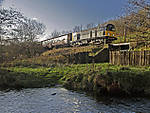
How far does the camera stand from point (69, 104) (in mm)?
7605

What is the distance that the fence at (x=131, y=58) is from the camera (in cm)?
1423

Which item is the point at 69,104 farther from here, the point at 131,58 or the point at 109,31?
the point at 109,31

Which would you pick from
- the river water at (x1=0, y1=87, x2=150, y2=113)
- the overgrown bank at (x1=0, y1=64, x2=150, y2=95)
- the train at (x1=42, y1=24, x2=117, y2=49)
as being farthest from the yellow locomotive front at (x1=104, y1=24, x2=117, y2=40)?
the river water at (x1=0, y1=87, x2=150, y2=113)

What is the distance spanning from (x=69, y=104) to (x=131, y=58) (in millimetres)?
10246

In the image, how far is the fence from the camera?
1423cm

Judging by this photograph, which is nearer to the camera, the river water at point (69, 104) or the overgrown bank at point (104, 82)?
the river water at point (69, 104)

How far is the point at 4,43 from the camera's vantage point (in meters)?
16.7

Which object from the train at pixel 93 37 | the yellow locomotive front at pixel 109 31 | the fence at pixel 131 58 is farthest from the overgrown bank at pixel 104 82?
the yellow locomotive front at pixel 109 31

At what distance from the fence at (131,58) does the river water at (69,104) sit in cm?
688

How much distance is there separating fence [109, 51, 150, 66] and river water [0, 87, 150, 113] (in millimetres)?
6884

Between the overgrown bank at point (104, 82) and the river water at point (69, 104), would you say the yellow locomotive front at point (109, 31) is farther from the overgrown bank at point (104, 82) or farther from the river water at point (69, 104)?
the river water at point (69, 104)

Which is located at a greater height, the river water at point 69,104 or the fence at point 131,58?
the fence at point 131,58

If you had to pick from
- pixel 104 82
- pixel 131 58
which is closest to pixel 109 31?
pixel 131 58

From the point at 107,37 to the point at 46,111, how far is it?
2117cm
